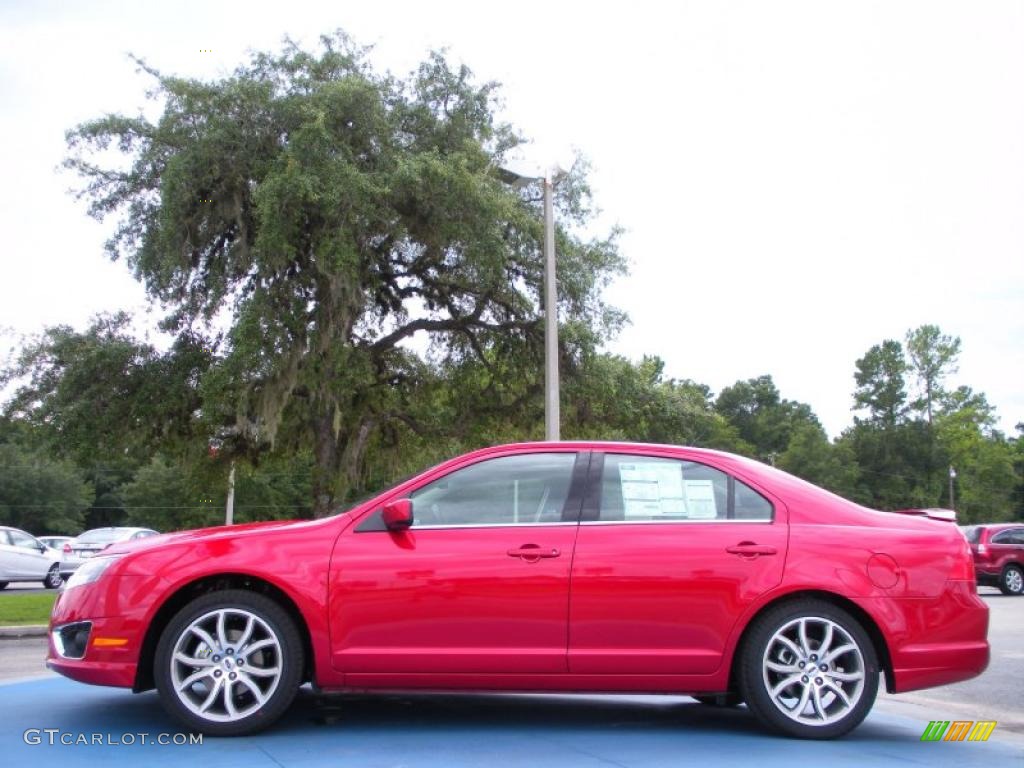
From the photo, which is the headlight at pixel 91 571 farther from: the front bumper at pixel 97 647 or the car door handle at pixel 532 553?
the car door handle at pixel 532 553

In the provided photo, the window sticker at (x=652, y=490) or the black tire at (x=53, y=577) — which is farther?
the black tire at (x=53, y=577)

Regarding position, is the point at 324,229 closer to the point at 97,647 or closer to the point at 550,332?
the point at 550,332

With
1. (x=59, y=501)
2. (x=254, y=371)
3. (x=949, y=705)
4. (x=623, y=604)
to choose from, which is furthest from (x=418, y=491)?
(x=59, y=501)

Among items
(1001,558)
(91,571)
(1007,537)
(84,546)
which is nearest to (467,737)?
(91,571)

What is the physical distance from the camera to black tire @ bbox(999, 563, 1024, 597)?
21.8m

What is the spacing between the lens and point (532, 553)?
515 cm

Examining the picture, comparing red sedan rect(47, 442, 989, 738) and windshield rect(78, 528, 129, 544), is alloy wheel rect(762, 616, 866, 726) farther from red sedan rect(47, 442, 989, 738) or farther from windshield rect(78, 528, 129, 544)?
windshield rect(78, 528, 129, 544)

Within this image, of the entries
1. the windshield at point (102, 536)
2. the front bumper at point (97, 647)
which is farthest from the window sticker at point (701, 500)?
the windshield at point (102, 536)

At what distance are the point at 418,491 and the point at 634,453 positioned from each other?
1.17 m

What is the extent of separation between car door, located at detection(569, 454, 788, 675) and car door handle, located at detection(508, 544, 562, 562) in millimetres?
117

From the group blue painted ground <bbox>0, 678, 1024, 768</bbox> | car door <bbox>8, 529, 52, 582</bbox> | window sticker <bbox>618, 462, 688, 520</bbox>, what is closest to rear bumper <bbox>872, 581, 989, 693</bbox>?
blue painted ground <bbox>0, 678, 1024, 768</bbox>

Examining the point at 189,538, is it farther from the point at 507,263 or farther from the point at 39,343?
the point at 39,343

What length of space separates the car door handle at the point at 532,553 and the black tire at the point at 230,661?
3.75 ft

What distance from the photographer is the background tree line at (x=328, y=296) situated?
58.6ft
